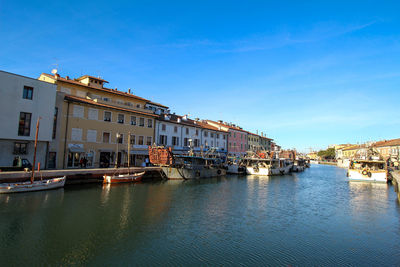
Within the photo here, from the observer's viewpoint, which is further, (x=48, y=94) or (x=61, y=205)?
(x=48, y=94)

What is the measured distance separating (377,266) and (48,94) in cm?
3446

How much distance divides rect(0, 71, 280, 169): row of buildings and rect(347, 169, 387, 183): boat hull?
101 feet

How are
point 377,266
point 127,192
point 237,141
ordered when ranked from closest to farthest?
1. point 377,266
2. point 127,192
3. point 237,141

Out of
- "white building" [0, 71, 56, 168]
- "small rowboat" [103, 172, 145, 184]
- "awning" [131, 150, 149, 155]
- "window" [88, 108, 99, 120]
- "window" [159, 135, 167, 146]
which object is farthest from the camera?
"window" [159, 135, 167, 146]

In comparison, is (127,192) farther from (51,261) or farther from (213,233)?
(51,261)

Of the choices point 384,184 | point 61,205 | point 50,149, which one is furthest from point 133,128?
point 384,184

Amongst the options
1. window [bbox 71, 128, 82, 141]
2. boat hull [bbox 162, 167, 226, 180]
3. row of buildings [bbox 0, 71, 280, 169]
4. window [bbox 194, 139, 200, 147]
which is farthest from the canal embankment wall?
window [bbox 194, 139, 200, 147]

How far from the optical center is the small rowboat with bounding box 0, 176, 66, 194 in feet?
69.5

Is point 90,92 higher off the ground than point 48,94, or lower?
higher

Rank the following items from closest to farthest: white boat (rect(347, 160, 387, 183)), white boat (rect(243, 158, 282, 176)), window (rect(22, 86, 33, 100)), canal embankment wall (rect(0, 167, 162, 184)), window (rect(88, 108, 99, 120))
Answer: canal embankment wall (rect(0, 167, 162, 184)) < window (rect(22, 86, 33, 100)) < window (rect(88, 108, 99, 120)) < white boat (rect(347, 160, 387, 183)) < white boat (rect(243, 158, 282, 176))

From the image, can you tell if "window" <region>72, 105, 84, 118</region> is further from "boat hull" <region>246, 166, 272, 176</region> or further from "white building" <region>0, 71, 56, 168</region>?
"boat hull" <region>246, 166, 272, 176</region>

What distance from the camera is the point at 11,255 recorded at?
10.4 metres

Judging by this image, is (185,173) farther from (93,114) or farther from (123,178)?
(93,114)

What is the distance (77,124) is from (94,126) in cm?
235
